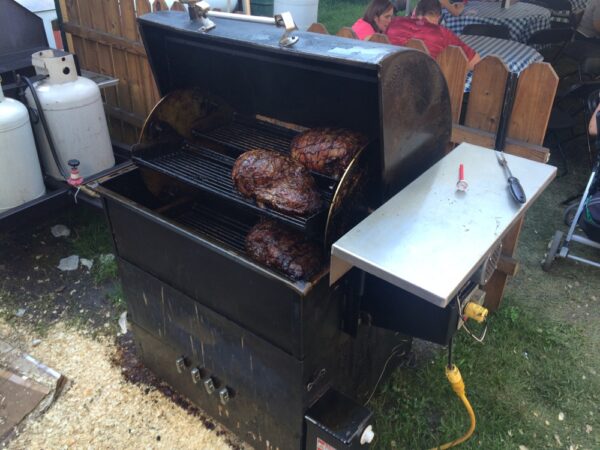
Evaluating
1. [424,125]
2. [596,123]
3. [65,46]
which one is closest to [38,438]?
[424,125]

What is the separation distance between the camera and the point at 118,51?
Result: 480 centimetres

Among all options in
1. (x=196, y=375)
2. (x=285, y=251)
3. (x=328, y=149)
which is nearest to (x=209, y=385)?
(x=196, y=375)

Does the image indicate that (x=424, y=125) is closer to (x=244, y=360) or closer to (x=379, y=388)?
(x=244, y=360)

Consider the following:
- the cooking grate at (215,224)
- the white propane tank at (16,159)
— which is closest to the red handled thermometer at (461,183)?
the cooking grate at (215,224)

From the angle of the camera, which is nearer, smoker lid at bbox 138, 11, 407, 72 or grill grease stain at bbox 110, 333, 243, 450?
smoker lid at bbox 138, 11, 407, 72

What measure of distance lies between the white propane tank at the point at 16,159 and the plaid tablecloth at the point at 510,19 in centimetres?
549

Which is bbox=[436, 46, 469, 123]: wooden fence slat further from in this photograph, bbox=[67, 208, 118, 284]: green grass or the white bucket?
the white bucket

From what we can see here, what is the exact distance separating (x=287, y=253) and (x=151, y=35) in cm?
140

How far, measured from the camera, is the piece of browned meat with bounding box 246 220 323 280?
206 centimetres

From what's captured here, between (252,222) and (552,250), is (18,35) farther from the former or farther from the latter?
(552,250)

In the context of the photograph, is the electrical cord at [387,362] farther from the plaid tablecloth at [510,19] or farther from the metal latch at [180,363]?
the plaid tablecloth at [510,19]

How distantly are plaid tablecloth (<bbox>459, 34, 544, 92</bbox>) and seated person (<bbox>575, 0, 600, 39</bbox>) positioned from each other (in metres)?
2.93

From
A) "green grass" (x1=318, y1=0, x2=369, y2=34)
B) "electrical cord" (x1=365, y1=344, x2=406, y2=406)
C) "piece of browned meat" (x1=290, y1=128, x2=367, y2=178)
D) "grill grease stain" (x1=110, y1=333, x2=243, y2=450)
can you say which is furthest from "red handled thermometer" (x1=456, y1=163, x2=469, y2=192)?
"green grass" (x1=318, y1=0, x2=369, y2=34)

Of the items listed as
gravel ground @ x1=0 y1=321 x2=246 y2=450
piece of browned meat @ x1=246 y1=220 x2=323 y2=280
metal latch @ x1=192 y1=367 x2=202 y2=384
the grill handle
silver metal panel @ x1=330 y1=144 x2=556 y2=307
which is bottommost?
gravel ground @ x1=0 y1=321 x2=246 y2=450
